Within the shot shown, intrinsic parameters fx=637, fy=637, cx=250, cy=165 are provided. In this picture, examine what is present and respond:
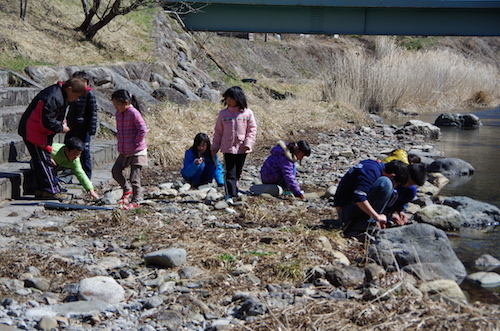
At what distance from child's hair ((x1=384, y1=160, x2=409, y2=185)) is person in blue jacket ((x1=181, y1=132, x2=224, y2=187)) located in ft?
9.94

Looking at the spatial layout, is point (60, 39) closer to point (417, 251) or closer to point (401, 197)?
point (401, 197)

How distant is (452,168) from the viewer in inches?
443

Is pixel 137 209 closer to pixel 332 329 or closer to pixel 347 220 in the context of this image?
pixel 347 220

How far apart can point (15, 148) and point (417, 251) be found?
18.2ft

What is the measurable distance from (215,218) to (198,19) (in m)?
23.7

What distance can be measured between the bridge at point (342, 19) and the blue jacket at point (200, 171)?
21285mm

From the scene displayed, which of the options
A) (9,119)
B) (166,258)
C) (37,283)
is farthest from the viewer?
(9,119)

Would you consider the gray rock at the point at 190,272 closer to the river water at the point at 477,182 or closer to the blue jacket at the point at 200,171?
the river water at the point at 477,182

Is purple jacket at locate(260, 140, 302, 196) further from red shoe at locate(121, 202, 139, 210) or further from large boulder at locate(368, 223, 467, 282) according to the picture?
large boulder at locate(368, 223, 467, 282)

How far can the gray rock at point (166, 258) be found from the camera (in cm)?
512

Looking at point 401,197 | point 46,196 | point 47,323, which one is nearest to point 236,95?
point 401,197

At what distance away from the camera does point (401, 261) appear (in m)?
5.48

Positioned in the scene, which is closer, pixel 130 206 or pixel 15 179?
pixel 130 206

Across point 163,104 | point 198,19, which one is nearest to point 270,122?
point 163,104
